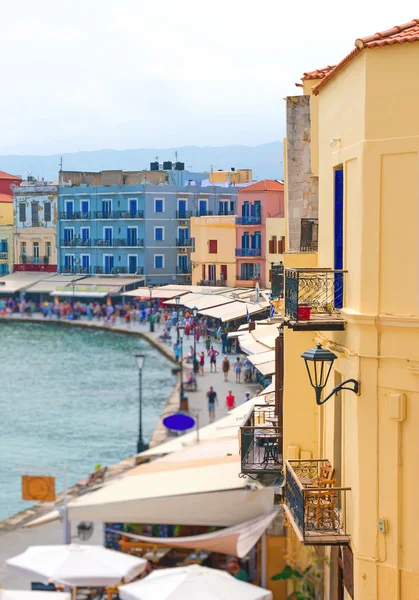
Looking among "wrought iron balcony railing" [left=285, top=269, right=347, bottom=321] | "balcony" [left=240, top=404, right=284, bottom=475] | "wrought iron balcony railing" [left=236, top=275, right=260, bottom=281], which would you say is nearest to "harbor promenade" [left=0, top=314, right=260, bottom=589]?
"wrought iron balcony railing" [left=236, top=275, right=260, bottom=281]

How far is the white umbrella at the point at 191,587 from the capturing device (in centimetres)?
1362

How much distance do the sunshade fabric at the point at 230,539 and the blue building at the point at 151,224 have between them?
2314 inches

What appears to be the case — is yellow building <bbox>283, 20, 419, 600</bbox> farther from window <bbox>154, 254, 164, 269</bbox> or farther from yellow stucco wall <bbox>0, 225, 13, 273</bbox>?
yellow stucco wall <bbox>0, 225, 13, 273</bbox>

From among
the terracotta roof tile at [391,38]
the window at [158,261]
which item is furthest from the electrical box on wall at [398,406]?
the window at [158,261]

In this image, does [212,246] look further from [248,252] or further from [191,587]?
[191,587]

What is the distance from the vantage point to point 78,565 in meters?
15.8

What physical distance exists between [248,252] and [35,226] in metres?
22.1

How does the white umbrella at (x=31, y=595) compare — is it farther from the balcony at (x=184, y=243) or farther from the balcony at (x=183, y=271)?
the balcony at (x=184, y=243)

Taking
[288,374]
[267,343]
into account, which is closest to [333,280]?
[288,374]

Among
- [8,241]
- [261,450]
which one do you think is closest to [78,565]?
[261,450]

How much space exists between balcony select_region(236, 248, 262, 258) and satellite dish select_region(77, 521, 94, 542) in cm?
4577

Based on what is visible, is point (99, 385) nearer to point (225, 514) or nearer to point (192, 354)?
point (192, 354)

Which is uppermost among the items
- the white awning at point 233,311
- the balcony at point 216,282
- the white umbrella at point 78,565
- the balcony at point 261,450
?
the balcony at point 261,450

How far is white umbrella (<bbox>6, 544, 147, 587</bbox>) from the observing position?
15523 mm
